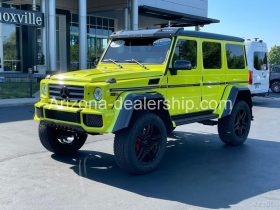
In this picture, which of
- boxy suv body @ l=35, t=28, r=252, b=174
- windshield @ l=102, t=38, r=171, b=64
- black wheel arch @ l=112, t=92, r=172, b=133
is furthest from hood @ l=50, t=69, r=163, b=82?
windshield @ l=102, t=38, r=171, b=64

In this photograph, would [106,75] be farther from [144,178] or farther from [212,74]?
[212,74]

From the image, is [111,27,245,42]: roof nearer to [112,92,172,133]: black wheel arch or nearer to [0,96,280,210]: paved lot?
[112,92,172,133]: black wheel arch

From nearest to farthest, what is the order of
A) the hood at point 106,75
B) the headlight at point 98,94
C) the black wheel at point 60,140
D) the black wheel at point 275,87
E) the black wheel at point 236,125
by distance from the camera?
the headlight at point 98,94 < the hood at point 106,75 < the black wheel at point 60,140 < the black wheel at point 236,125 < the black wheel at point 275,87

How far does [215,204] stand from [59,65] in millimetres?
29769

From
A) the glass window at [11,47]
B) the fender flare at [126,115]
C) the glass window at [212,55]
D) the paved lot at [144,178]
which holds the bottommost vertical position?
the paved lot at [144,178]

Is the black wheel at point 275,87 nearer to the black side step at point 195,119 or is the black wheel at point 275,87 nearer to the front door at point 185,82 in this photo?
the black side step at point 195,119

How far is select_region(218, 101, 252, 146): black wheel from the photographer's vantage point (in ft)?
25.3

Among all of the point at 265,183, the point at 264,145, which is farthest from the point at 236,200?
the point at 264,145

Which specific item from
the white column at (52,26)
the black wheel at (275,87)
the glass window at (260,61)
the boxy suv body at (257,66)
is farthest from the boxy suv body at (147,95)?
the black wheel at (275,87)

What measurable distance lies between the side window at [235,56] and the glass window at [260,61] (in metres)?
8.03

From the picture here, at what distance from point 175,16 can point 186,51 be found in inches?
1014

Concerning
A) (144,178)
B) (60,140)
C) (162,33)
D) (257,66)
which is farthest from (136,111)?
(257,66)

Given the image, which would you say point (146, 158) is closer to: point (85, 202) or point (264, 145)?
point (85, 202)

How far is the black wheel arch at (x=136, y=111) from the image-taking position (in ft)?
17.6
